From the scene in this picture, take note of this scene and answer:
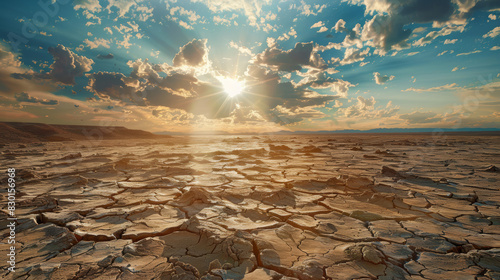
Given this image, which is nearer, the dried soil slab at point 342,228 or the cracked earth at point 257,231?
the cracked earth at point 257,231

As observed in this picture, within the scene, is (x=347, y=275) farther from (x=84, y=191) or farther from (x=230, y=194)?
(x=84, y=191)

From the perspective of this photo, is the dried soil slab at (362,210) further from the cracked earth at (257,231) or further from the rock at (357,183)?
the rock at (357,183)

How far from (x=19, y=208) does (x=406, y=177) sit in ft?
21.3

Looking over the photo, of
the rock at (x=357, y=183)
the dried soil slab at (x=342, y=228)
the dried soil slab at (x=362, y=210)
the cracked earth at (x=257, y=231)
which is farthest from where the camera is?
the rock at (x=357, y=183)

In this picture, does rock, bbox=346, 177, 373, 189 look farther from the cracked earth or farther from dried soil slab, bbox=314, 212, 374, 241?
dried soil slab, bbox=314, 212, 374, 241

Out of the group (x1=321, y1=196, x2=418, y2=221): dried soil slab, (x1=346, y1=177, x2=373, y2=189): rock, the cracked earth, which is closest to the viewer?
the cracked earth

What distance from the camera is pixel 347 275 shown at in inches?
53.8

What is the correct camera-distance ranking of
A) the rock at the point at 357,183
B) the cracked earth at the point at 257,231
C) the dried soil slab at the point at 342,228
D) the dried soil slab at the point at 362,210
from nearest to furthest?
the cracked earth at the point at 257,231
the dried soil slab at the point at 342,228
the dried soil slab at the point at 362,210
the rock at the point at 357,183

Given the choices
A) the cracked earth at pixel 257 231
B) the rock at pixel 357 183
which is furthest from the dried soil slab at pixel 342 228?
the rock at pixel 357 183

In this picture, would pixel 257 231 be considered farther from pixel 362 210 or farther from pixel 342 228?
pixel 362 210

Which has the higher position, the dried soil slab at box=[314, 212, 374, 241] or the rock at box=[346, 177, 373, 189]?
the rock at box=[346, 177, 373, 189]

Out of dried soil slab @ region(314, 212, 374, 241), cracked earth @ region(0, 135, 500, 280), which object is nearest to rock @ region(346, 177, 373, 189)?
cracked earth @ region(0, 135, 500, 280)

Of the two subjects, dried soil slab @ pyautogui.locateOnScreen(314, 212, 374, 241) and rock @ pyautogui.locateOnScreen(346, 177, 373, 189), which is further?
rock @ pyautogui.locateOnScreen(346, 177, 373, 189)

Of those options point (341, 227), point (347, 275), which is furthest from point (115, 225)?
point (341, 227)
